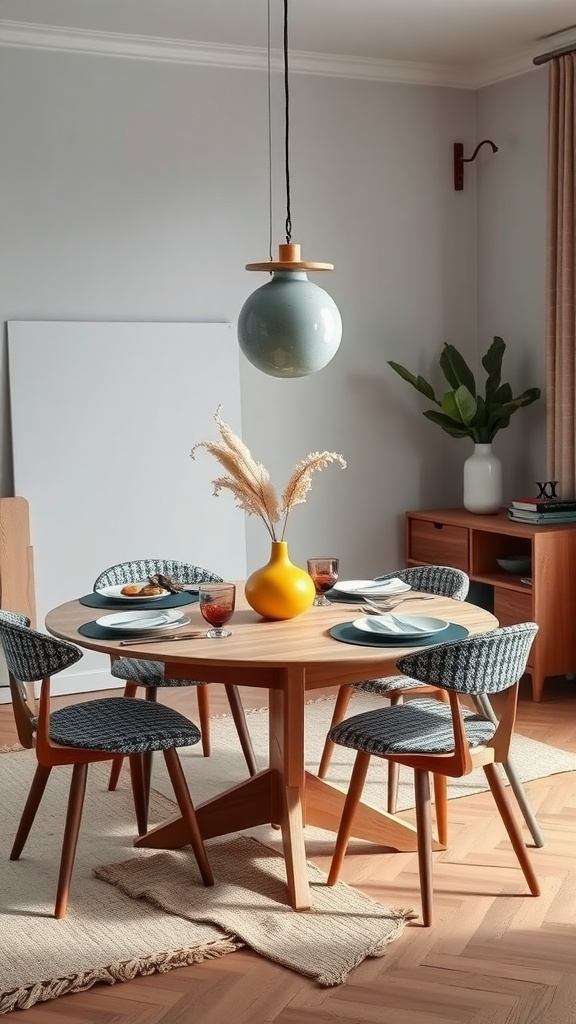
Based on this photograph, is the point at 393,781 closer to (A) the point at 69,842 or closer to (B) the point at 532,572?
(A) the point at 69,842

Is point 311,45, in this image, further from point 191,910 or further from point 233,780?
point 191,910

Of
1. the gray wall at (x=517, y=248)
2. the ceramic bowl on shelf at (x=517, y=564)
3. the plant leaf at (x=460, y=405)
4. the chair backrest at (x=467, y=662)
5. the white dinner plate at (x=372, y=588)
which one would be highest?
the gray wall at (x=517, y=248)

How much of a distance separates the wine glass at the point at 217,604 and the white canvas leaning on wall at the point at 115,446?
2.18 meters

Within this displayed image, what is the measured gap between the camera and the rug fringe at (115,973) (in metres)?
2.66

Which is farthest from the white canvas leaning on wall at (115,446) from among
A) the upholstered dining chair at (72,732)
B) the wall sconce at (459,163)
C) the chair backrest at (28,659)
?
the chair backrest at (28,659)

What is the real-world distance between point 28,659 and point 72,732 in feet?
0.82

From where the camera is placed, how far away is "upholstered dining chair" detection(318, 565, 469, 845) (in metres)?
3.52

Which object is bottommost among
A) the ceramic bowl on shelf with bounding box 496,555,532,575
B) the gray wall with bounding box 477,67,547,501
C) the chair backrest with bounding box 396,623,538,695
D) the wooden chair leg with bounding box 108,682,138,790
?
the wooden chair leg with bounding box 108,682,138,790

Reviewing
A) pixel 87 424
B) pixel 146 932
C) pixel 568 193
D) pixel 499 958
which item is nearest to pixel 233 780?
Result: pixel 146 932

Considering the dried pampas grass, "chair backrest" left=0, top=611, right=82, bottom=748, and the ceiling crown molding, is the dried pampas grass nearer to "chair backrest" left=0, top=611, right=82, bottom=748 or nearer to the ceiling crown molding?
"chair backrest" left=0, top=611, right=82, bottom=748

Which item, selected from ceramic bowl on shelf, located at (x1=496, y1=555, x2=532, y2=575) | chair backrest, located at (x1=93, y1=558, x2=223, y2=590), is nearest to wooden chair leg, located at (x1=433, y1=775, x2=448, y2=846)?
chair backrest, located at (x1=93, y1=558, x2=223, y2=590)

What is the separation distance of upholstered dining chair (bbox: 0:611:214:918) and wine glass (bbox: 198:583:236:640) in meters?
0.29

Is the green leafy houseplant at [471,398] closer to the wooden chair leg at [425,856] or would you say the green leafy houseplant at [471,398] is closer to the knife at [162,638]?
the knife at [162,638]

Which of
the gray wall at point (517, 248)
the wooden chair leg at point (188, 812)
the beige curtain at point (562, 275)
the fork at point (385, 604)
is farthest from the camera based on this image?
the gray wall at point (517, 248)
